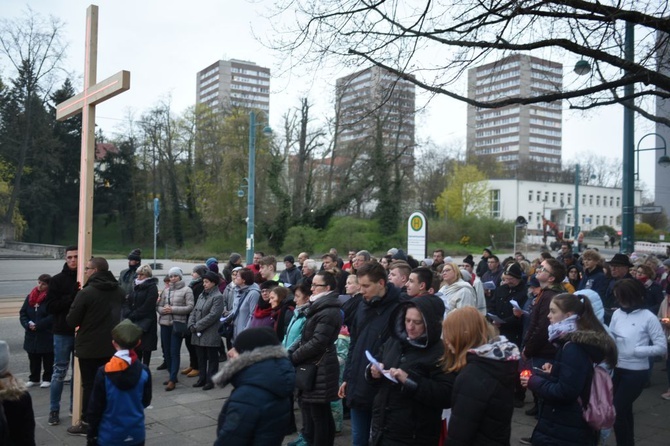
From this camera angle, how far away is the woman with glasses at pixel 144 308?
7.98m

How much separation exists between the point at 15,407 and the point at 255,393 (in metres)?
1.35

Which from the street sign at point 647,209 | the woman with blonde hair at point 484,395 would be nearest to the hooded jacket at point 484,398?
the woman with blonde hair at point 484,395

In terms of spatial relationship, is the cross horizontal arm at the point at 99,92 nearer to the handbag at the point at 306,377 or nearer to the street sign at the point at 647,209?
the handbag at the point at 306,377

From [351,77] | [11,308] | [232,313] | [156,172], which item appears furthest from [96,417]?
[156,172]

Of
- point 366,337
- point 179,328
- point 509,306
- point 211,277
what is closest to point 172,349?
point 179,328

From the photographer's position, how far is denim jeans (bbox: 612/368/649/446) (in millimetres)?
5047

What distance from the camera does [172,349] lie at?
26.8 ft

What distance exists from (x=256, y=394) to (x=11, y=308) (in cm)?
1366

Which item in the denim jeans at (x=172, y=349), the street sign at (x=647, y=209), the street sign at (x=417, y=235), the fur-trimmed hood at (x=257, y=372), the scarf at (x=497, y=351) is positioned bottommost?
the denim jeans at (x=172, y=349)

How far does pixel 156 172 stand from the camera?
183 ft

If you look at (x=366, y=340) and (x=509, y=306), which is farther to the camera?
(x=509, y=306)

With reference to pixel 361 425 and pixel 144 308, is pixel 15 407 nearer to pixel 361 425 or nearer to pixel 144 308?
pixel 361 425

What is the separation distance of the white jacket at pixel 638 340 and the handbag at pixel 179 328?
5596 mm

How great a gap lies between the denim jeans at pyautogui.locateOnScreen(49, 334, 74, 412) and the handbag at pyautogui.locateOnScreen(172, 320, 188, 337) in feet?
5.71
